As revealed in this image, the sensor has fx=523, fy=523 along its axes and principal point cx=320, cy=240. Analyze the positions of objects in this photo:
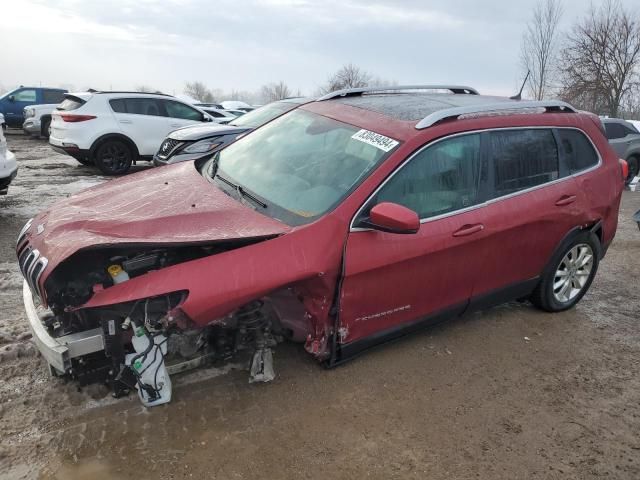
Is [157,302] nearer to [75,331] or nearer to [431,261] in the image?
[75,331]

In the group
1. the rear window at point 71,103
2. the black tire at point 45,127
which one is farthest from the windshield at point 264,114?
the black tire at point 45,127

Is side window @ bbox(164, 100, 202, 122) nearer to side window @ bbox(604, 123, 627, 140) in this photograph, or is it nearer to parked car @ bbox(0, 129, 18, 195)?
parked car @ bbox(0, 129, 18, 195)

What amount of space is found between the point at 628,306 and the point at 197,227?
4156 millimetres

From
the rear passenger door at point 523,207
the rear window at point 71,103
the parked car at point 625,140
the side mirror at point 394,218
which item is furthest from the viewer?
the parked car at point 625,140

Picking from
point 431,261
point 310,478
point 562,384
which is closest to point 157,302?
point 310,478

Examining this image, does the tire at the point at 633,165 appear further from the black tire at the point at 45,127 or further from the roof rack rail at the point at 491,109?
the black tire at the point at 45,127

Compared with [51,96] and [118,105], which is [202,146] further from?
[51,96]

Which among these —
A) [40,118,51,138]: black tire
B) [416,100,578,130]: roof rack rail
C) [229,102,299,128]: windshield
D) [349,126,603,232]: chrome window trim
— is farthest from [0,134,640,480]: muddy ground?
[40,118,51,138]: black tire

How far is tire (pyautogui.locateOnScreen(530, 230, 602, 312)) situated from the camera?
430 cm

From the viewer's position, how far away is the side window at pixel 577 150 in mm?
4215

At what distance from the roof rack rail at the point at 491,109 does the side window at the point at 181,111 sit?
907 centimetres

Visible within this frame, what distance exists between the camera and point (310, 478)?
2.57 m

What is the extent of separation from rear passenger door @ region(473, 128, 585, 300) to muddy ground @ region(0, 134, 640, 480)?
0.56m

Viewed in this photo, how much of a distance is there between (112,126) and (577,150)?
920 cm
